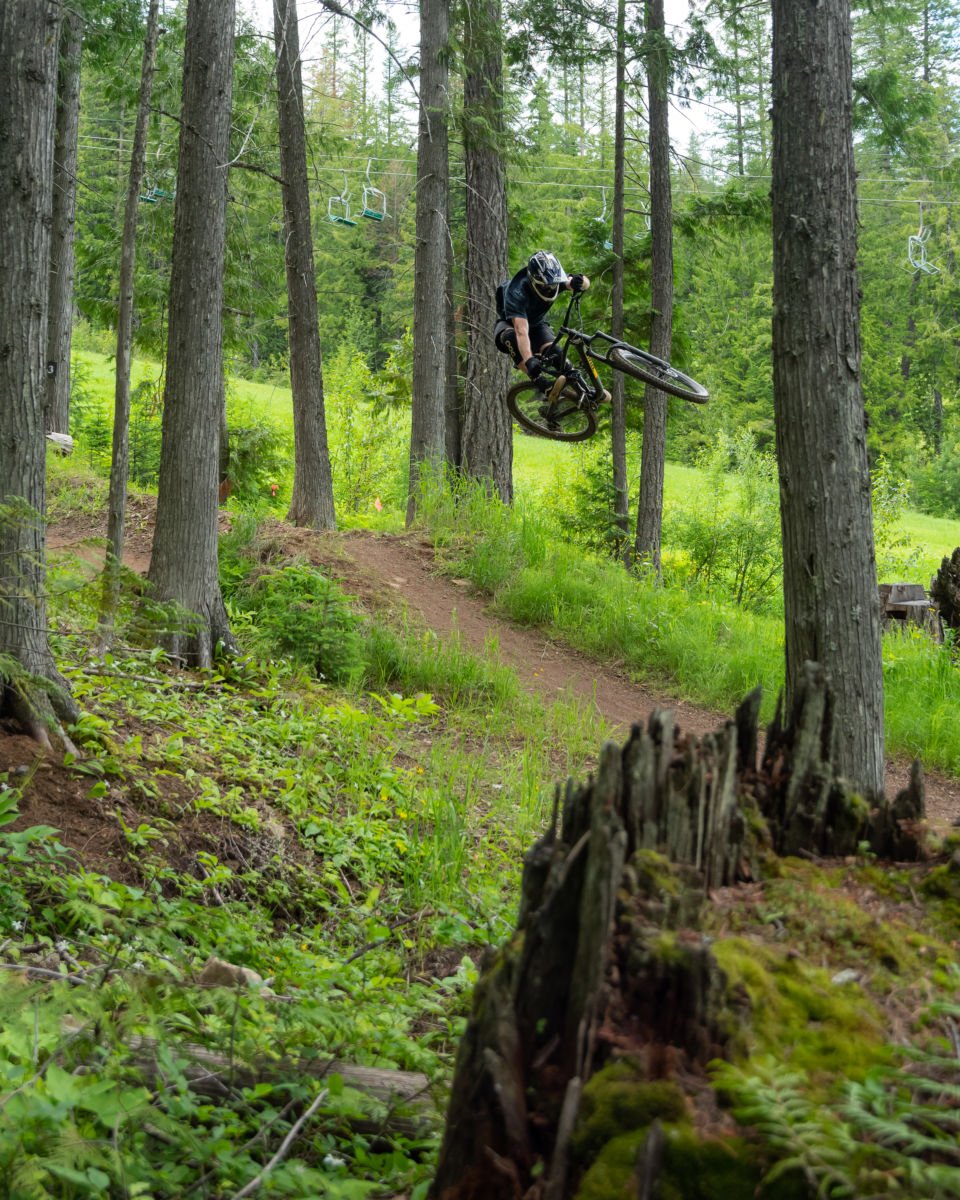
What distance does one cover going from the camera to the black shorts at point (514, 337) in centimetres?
1061

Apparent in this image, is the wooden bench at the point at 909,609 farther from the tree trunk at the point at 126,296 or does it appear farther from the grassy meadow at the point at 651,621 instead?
the tree trunk at the point at 126,296

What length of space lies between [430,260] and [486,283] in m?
1.06

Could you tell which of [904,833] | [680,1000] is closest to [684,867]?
[680,1000]

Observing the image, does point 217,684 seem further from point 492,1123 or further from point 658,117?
point 658,117

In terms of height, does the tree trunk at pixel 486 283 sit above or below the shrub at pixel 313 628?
above

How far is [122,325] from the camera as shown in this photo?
7984mm

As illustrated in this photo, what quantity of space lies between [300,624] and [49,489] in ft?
25.8

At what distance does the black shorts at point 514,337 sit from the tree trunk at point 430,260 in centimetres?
464

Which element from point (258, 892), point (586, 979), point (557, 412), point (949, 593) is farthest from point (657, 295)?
point (586, 979)

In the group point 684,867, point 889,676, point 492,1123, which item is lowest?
point 889,676

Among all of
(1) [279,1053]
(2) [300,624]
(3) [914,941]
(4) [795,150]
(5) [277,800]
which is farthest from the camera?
(2) [300,624]

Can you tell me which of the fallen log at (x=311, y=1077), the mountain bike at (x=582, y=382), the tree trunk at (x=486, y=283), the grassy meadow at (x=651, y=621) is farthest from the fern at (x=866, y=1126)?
the tree trunk at (x=486, y=283)

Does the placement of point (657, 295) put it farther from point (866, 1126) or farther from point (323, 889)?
point (866, 1126)

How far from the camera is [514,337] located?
10555mm
